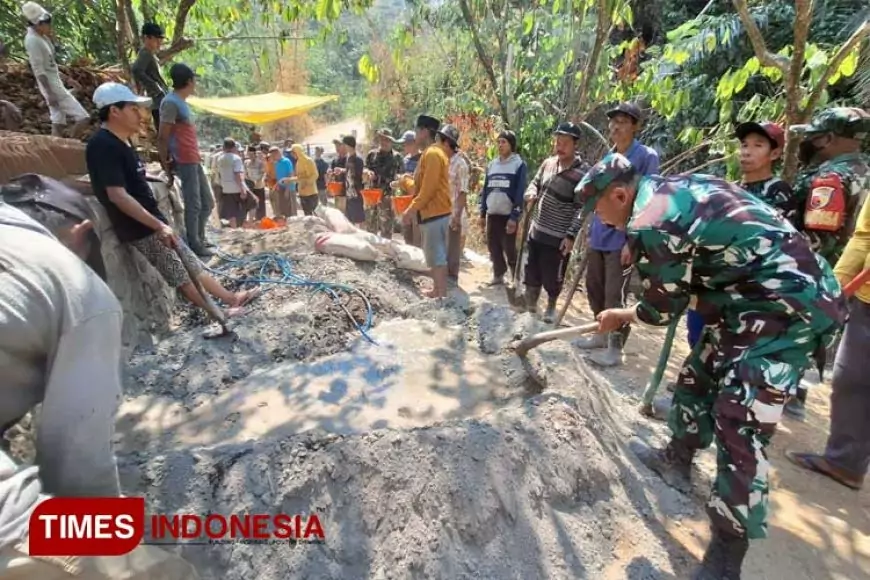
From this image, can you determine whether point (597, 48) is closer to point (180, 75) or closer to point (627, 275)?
point (627, 275)

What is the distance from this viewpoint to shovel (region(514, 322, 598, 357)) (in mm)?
2453

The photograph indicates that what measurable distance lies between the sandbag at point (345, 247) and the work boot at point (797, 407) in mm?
3465

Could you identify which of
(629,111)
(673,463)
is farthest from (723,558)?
(629,111)

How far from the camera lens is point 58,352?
1171 mm

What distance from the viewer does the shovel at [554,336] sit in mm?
2453

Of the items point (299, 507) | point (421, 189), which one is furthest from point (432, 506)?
point (421, 189)

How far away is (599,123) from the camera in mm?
9133

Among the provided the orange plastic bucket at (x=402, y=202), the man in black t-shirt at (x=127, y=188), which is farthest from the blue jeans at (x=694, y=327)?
the orange plastic bucket at (x=402, y=202)

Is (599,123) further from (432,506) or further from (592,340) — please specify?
(432,506)

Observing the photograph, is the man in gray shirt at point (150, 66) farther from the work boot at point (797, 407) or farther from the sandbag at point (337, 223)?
the work boot at point (797, 407)

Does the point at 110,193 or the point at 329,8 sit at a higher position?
the point at 329,8

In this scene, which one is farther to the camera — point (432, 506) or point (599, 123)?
point (599, 123)

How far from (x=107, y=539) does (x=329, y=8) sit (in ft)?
12.7

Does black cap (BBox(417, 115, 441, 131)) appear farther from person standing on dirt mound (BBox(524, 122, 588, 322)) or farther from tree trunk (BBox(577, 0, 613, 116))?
tree trunk (BBox(577, 0, 613, 116))
